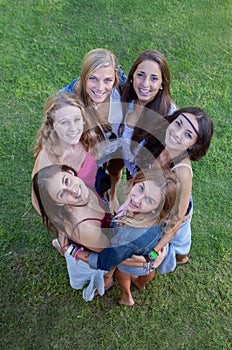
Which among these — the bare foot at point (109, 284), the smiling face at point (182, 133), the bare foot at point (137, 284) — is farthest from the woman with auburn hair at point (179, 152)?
the bare foot at point (109, 284)

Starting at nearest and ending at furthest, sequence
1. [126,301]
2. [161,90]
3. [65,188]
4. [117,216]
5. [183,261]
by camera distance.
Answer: [65,188]
[117,216]
[161,90]
[126,301]
[183,261]

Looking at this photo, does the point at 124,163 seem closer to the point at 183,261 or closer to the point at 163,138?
the point at 163,138

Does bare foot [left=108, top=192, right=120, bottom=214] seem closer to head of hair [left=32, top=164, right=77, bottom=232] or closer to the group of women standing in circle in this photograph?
the group of women standing in circle

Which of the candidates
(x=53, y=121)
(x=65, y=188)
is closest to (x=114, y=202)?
(x=53, y=121)

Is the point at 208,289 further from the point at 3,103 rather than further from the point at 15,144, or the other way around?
the point at 3,103

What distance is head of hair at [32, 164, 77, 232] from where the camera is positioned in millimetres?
2205

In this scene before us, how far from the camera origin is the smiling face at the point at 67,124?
250 centimetres

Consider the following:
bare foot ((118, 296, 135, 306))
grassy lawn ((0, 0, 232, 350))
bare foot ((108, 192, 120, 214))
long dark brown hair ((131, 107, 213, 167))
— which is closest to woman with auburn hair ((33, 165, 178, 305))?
long dark brown hair ((131, 107, 213, 167))

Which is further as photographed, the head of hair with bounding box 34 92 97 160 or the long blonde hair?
the long blonde hair

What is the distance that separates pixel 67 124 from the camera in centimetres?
250

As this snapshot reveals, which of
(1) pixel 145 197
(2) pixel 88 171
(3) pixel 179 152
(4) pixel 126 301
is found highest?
(3) pixel 179 152

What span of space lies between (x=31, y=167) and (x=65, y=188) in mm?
1807

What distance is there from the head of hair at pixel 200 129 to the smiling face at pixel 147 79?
0.82 feet

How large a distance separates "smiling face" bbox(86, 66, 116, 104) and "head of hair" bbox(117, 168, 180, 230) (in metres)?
0.71
